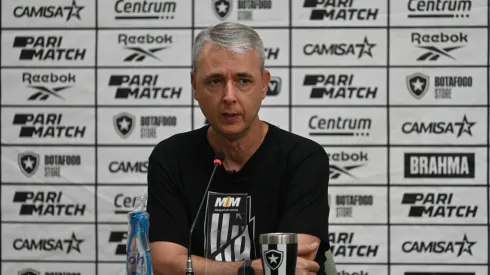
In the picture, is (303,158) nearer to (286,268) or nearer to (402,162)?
(286,268)

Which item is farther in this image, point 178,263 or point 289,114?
point 289,114

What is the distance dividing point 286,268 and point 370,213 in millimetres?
1904

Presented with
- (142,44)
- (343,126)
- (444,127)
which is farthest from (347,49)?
(142,44)

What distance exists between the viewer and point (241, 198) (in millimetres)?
2084

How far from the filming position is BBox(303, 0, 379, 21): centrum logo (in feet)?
11.0

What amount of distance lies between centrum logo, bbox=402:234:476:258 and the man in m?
1.36

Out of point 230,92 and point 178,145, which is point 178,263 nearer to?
point 178,145

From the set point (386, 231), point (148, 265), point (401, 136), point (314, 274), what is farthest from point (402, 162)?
point (148, 265)

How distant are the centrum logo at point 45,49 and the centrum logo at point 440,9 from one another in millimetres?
1617

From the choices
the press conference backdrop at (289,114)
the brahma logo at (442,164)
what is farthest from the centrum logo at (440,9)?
the brahma logo at (442,164)

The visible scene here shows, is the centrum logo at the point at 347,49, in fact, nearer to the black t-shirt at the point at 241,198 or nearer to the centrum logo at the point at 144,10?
the centrum logo at the point at 144,10

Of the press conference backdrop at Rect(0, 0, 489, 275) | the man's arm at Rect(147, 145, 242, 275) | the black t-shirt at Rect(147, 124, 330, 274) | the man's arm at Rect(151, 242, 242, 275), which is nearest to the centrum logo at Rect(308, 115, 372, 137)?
the press conference backdrop at Rect(0, 0, 489, 275)

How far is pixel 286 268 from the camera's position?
151cm

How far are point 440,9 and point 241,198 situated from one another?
1.75m
